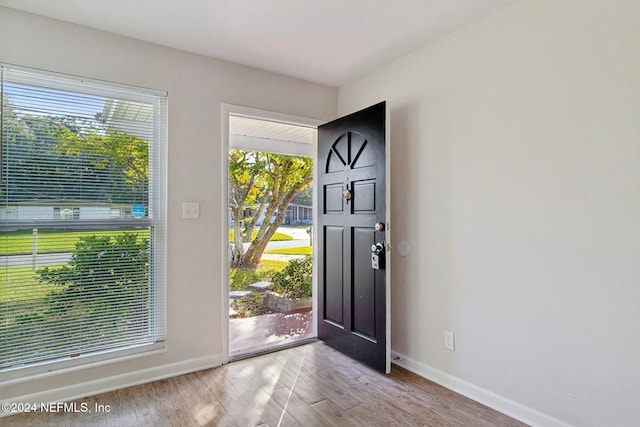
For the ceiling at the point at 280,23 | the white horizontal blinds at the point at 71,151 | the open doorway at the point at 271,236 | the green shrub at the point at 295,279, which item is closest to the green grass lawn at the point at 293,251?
the open doorway at the point at 271,236

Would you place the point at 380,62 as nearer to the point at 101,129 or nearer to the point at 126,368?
the point at 101,129

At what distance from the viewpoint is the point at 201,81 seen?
274cm

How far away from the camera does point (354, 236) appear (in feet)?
9.56

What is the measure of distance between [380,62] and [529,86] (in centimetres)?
126

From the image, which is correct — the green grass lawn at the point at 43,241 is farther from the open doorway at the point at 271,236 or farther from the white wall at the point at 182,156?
the open doorway at the point at 271,236

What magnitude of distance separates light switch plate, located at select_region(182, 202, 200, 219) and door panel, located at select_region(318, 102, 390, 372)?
114cm

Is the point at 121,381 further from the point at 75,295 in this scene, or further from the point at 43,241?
the point at 43,241

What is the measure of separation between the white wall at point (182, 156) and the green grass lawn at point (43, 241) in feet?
1.95

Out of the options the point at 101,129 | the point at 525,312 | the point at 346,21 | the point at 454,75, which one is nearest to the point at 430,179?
the point at 454,75

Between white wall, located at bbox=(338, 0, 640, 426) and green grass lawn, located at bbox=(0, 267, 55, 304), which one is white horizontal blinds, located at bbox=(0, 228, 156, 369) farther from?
white wall, located at bbox=(338, 0, 640, 426)

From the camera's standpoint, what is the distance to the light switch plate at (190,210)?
265cm

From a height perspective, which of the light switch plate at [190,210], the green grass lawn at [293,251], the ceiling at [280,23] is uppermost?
the ceiling at [280,23]

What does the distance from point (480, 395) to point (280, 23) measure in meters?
2.74

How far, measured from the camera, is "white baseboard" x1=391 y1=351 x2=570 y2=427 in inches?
76.7
